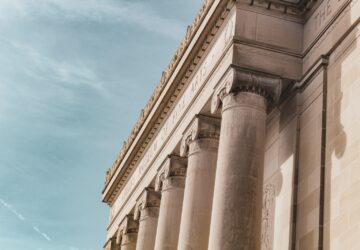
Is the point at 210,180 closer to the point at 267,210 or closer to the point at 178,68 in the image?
the point at 267,210

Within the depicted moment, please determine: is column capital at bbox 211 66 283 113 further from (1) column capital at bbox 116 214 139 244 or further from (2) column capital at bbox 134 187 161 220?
(1) column capital at bbox 116 214 139 244

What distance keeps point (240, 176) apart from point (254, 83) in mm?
5261

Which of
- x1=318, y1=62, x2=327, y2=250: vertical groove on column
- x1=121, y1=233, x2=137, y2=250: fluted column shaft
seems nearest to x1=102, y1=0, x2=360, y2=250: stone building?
x1=318, y1=62, x2=327, y2=250: vertical groove on column

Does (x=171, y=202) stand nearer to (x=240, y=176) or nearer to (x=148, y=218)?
(x=148, y=218)

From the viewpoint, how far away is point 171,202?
161 ft

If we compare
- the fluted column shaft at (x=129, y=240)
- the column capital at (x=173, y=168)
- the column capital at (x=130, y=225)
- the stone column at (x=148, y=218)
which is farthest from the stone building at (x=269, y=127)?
the fluted column shaft at (x=129, y=240)

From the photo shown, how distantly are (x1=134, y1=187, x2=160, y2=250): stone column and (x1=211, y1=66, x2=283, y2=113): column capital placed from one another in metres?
20.1

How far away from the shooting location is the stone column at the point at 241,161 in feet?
111

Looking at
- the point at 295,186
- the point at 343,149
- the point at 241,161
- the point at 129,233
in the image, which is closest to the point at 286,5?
the point at 241,161

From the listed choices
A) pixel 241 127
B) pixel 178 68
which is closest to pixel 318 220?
pixel 241 127

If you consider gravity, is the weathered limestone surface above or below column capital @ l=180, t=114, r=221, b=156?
below

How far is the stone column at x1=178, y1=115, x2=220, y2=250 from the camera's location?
4181 centimetres

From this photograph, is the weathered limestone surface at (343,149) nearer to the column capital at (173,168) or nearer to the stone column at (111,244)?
the column capital at (173,168)

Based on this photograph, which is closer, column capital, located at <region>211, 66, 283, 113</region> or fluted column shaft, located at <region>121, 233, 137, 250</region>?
column capital, located at <region>211, 66, 283, 113</region>
